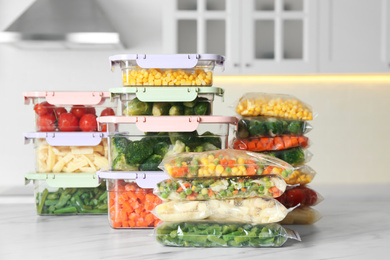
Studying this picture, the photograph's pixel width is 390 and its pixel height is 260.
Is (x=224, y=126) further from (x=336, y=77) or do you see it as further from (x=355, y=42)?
(x=336, y=77)

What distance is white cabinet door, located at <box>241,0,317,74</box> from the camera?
304cm

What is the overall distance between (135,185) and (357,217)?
2.30ft

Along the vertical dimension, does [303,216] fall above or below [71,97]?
below

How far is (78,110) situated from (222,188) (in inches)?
26.9

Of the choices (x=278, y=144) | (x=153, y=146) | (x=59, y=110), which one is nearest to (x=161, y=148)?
(x=153, y=146)

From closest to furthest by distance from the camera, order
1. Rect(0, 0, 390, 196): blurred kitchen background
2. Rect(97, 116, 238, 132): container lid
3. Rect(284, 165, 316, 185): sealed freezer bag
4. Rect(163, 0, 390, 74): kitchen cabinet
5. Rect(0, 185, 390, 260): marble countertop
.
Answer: Rect(0, 185, 390, 260): marble countertop → Rect(97, 116, 238, 132): container lid → Rect(284, 165, 316, 185): sealed freezer bag → Rect(163, 0, 390, 74): kitchen cabinet → Rect(0, 0, 390, 196): blurred kitchen background

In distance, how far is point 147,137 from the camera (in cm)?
165

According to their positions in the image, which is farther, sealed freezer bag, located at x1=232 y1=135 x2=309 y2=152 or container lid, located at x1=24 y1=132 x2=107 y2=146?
container lid, located at x1=24 y1=132 x2=107 y2=146

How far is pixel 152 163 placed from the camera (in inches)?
65.0

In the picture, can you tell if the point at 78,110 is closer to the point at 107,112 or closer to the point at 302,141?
the point at 107,112

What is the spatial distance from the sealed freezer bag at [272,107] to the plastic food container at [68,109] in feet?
1.36

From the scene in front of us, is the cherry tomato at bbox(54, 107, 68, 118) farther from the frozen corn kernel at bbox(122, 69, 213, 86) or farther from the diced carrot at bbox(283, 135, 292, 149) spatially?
the diced carrot at bbox(283, 135, 292, 149)

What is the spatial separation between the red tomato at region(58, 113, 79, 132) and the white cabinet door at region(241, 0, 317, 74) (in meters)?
1.29

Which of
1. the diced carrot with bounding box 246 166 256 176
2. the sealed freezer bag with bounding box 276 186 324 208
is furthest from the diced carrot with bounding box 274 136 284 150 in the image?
the diced carrot with bounding box 246 166 256 176
